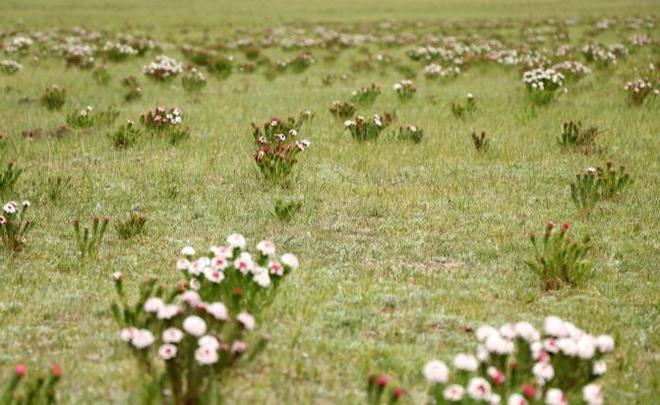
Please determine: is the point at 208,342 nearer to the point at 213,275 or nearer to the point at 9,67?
the point at 213,275

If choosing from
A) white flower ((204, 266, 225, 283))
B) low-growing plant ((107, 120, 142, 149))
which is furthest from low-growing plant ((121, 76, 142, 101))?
white flower ((204, 266, 225, 283))

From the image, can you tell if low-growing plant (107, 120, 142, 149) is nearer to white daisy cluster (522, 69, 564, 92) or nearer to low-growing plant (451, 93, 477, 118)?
low-growing plant (451, 93, 477, 118)

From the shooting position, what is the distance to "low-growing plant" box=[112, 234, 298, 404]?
4.28 metres

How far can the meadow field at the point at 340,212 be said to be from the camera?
216 inches

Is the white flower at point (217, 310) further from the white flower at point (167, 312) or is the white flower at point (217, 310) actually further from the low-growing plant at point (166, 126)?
the low-growing plant at point (166, 126)

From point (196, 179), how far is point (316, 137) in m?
3.34

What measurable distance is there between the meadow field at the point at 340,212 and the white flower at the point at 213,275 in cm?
61

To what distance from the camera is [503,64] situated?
2217 cm

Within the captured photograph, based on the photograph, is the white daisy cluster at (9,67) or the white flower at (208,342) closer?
the white flower at (208,342)

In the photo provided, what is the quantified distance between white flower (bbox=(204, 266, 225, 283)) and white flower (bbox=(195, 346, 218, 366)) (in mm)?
941

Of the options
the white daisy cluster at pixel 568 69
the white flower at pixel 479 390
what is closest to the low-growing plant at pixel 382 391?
the white flower at pixel 479 390

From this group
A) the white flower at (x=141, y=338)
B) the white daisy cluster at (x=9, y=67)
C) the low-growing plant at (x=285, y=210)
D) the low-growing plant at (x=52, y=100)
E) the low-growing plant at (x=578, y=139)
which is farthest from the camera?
the white daisy cluster at (x=9, y=67)

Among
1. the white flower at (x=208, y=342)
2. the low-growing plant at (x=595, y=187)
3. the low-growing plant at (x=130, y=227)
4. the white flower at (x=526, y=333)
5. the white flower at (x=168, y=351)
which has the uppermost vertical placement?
the white flower at (x=526, y=333)

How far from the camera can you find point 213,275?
512 centimetres
